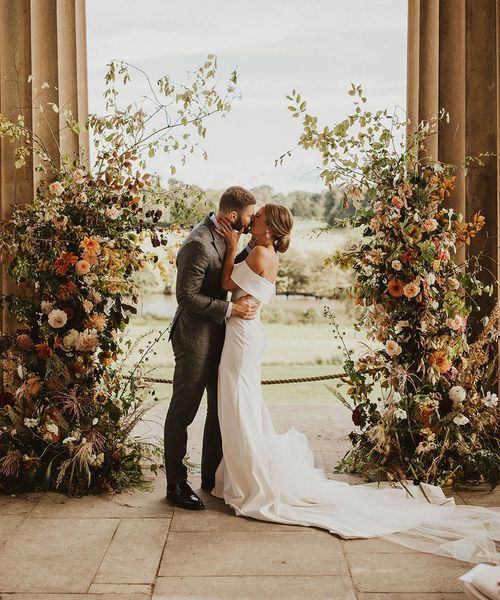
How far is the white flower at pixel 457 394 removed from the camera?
4.57 m

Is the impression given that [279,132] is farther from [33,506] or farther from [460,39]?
[33,506]

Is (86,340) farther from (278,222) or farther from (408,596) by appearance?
(408,596)

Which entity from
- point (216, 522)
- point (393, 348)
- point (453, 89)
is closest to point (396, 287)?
point (393, 348)

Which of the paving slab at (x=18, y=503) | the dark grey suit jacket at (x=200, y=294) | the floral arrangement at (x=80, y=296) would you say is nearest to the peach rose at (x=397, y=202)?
the dark grey suit jacket at (x=200, y=294)

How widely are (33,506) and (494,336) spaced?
108 inches

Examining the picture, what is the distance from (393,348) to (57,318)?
185cm

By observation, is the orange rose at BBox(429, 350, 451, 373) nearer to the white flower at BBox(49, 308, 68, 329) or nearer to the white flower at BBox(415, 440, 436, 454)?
the white flower at BBox(415, 440, 436, 454)

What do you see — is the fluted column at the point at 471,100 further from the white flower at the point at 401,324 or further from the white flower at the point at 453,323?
the white flower at the point at 401,324

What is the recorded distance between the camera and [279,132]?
→ 8945mm

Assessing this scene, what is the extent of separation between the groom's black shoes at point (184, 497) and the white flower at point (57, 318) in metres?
1.06

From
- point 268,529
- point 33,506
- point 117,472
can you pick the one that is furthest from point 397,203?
point 33,506

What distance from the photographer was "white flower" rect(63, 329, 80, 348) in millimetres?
4559

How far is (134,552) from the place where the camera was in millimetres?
3674

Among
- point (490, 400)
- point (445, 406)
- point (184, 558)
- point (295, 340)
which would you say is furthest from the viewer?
point (295, 340)
